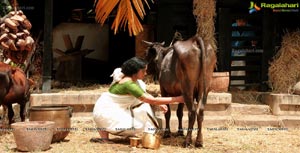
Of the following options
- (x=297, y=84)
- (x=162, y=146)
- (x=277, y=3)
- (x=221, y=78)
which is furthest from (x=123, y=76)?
(x=277, y=3)

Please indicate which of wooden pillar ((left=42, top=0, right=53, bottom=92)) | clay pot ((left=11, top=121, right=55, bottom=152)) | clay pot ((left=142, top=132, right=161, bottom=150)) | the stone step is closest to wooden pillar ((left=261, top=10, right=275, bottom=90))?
the stone step

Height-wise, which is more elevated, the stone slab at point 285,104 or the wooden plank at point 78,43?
the wooden plank at point 78,43

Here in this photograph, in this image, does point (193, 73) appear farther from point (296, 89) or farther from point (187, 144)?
point (296, 89)

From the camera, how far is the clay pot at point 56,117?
568cm

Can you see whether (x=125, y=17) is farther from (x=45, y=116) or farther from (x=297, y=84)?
(x=297, y=84)

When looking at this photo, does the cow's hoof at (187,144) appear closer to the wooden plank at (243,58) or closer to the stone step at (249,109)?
the stone step at (249,109)

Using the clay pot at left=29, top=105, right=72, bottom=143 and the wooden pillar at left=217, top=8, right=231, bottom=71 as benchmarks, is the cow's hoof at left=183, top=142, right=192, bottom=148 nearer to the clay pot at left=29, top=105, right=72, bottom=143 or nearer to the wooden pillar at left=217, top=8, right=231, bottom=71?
the clay pot at left=29, top=105, right=72, bottom=143

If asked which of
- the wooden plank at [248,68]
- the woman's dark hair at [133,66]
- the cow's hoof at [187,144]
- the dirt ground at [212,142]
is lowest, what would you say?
the dirt ground at [212,142]

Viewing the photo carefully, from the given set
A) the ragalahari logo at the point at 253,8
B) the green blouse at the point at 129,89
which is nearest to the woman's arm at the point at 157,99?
the green blouse at the point at 129,89

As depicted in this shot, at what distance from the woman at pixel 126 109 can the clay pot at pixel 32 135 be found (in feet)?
2.74

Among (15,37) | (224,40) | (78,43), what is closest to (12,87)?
(15,37)

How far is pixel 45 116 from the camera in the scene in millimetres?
5680

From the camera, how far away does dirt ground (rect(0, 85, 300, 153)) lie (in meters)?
5.54

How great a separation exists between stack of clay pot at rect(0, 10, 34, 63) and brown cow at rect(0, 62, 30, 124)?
87 centimetres
